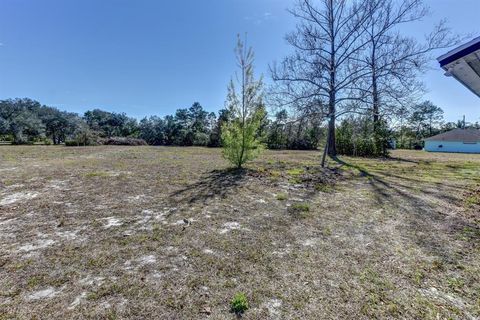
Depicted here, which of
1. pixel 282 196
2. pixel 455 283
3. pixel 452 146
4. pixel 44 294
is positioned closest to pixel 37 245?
pixel 44 294

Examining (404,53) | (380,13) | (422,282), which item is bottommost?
(422,282)

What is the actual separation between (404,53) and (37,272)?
38.8 feet

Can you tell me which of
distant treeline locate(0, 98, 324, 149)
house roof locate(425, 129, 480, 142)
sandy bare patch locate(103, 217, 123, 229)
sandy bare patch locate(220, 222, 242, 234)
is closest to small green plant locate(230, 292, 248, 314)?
sandy bare patch locate(220, 222, 242, 234)

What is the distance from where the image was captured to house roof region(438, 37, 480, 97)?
10.4 feet

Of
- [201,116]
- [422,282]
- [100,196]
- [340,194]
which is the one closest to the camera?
[422,282]

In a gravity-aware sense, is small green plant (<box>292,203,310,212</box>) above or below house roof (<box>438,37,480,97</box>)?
below

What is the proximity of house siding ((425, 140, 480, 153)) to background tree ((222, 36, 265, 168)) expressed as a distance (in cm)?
3380

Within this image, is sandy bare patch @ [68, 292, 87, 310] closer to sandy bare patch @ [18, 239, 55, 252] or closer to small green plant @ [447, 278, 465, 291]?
sandy bare patch @ [18, 239, 55, 252]

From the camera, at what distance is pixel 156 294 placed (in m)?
1.95

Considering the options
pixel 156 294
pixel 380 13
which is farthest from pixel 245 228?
pixel 380 13

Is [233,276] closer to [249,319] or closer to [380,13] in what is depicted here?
[249,319]

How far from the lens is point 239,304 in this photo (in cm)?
182

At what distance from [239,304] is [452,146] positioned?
129 feet

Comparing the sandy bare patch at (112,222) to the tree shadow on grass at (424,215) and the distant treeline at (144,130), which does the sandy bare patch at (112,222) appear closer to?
the tree shadow on grass at (424,215)
